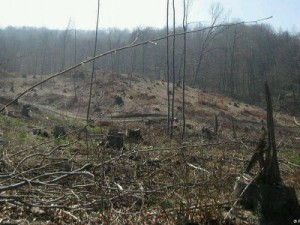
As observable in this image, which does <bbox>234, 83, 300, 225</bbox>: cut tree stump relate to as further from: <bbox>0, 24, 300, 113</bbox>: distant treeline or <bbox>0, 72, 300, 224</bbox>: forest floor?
<bbox>0, 24, 300, 113</bbox>: distant treeline

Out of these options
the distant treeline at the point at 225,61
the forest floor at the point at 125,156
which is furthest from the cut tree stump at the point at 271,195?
the distant treeline at the point at 225,61

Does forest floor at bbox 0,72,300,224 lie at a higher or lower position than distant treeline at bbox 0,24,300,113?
lower

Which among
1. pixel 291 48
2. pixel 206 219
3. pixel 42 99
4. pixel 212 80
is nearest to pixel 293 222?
pixel 206 219

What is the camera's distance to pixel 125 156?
5.57 metres

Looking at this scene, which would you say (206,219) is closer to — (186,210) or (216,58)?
(186,210)

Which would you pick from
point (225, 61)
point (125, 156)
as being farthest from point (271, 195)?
point (225, 61)

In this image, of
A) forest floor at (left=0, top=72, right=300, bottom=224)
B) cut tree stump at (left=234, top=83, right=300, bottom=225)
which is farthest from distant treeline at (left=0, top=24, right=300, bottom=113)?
cut tree stump at (left=234, top=83, right=300, bottom=225)

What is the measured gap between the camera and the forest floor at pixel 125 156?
4141mm

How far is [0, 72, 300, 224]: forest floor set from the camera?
4.14m

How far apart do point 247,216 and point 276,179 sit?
66 cm

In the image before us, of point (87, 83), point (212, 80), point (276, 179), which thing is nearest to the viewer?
point (276, 179)

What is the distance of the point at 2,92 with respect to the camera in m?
43.8

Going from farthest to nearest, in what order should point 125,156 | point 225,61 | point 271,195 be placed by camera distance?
point 225,61
point 125,156
point 271,195

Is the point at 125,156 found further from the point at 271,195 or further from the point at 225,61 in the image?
the point at 225,61
